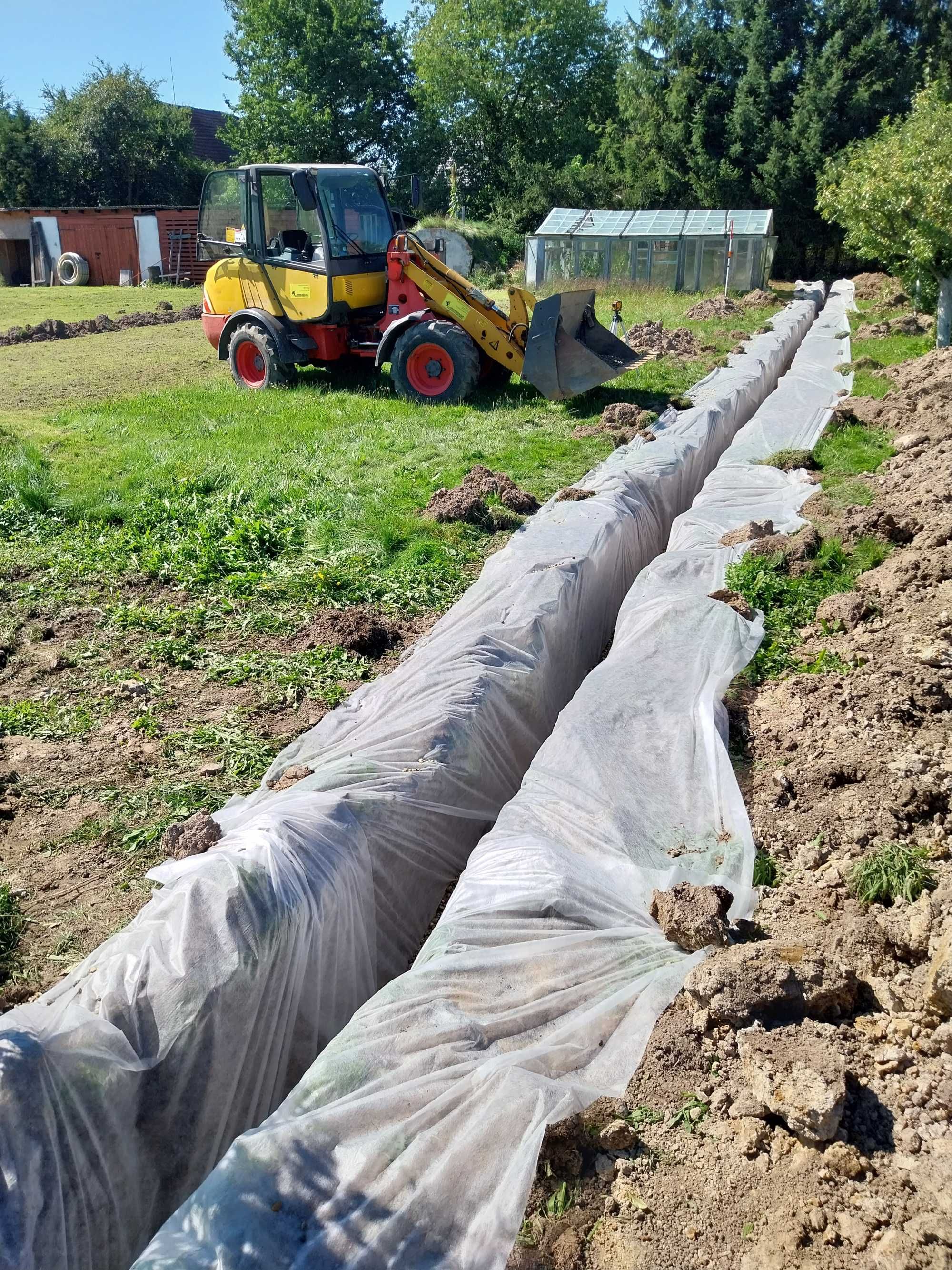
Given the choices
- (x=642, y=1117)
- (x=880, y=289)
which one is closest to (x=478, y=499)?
(x=642, y=1117)

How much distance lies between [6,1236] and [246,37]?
43.0 m

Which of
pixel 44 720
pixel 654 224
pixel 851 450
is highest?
pixel 654 224

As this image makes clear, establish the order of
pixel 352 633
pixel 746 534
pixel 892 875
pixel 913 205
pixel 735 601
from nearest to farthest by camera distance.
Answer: pixel 892 875 < pixel 735 601 < pixel 352 633 < pixel 746 534 < pixel 913 205

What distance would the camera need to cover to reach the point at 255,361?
12.4 metres

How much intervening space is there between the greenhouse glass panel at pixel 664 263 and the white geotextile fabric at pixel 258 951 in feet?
71.6

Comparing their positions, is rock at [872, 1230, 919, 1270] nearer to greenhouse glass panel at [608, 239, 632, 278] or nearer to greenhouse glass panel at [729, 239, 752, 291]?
greenhouse glass panel at [729, 239, 752, 291]

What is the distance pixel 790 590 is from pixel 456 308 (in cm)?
656

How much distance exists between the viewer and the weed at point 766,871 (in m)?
3.49

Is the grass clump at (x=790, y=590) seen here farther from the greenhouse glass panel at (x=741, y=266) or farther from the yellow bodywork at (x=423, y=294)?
the greenhouse glass panel at (x=741, y=266)

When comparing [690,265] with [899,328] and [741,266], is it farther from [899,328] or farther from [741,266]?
[899,328]

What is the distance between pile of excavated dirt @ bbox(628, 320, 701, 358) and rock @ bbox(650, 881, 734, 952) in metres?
13.2

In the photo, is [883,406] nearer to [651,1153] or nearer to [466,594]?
[466,594]

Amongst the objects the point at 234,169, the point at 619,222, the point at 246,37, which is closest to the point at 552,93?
the point at 246,37

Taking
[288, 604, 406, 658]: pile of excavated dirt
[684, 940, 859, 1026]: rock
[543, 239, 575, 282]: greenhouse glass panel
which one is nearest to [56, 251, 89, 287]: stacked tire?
[543, 239, 575, 282]: greenhouse glass panel
